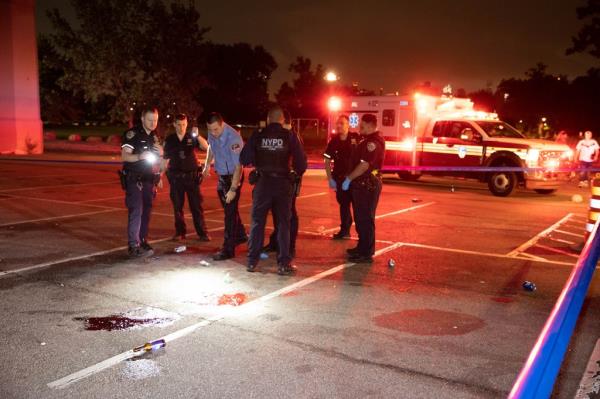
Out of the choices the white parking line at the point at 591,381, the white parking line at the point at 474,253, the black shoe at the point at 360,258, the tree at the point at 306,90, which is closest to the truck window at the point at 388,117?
the white parking line at the point at 474,253

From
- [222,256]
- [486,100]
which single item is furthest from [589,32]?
[222,256]

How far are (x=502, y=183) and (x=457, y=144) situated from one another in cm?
180

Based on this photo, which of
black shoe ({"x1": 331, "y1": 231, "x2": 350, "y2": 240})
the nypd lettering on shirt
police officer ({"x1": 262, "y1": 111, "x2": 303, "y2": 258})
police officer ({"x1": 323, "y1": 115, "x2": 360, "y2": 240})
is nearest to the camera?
the nypd lettering on shirt

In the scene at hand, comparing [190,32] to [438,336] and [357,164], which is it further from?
[438,336]

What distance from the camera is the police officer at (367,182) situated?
22.8ft

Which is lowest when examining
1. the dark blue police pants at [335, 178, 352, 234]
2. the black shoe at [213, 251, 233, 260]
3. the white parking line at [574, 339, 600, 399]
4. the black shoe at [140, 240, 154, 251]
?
the white parking line at [574, 339, 600, 399]

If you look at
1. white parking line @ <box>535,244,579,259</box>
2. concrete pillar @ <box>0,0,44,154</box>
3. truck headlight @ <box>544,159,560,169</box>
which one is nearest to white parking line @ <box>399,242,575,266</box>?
white parking line @ <box>535,244,579,259</box>

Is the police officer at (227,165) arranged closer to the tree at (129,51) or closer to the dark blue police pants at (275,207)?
the dark blue police pants at (275,207)

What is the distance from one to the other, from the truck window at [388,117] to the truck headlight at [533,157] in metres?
4.34

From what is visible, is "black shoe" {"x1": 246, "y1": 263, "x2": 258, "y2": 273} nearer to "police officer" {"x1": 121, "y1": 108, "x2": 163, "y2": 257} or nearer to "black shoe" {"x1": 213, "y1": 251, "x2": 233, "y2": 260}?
"black shoe" {"x1": 213, "y1": 251, "x2": 233, "y2": 260}

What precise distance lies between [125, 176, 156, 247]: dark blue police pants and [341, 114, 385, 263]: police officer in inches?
101

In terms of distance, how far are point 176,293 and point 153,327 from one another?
38.0 inches

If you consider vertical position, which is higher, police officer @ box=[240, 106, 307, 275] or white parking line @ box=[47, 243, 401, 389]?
police officer @ box=[240, 106, 307, 275]

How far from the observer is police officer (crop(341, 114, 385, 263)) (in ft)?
22.8
